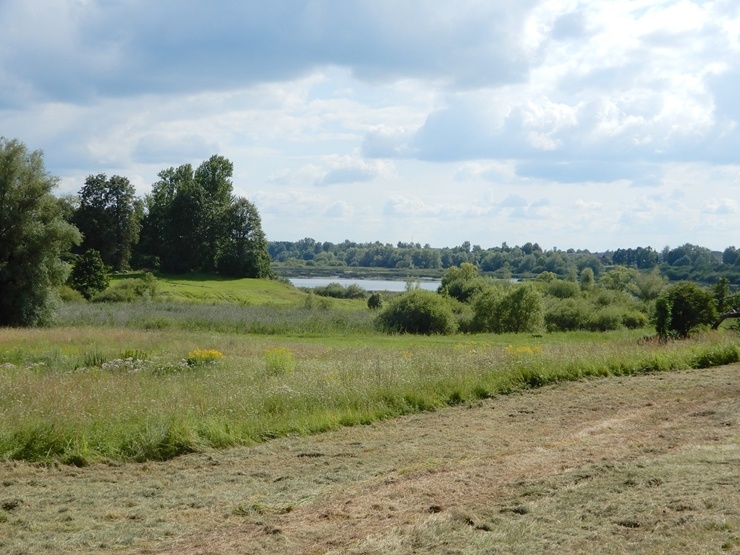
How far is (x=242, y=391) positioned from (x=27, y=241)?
34230mm

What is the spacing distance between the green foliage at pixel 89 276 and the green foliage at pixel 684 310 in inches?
1900

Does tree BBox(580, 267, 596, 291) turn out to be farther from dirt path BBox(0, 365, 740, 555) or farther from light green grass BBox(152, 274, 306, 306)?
dirt path BBox(0, 365, 740, 555)

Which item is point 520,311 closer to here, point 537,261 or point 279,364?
point 279,364

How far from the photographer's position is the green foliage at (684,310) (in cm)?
2842

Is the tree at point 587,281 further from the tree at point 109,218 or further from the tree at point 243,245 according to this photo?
the tree at point 109,218

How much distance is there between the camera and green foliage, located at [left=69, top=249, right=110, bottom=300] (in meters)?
63.8

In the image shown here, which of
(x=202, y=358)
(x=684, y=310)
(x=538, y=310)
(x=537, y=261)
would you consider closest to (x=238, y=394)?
(x=202, y=358)

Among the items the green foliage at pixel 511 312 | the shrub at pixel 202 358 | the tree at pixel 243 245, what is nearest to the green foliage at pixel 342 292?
the tree at pixel 243 245

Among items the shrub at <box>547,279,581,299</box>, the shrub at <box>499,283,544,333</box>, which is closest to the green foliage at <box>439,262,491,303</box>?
the shrub at <box>547,279,581,299</box>

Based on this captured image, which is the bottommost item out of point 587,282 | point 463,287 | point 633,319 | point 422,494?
point 633,319

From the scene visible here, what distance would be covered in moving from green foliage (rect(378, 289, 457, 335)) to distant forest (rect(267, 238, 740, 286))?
43289 mm

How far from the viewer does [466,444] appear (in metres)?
10.7

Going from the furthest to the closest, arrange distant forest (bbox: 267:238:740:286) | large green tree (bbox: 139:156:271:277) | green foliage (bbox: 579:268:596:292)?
distant forest (bbox: 267:238:740:286) < large green tree (bbox: 139:156:271:277) < green foliage (bbox: 579:268:596:292)

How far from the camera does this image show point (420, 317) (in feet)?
143
